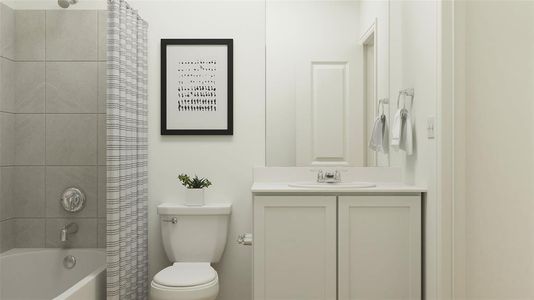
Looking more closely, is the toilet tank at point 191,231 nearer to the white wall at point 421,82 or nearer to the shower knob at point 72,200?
the shower knob at point 72,200

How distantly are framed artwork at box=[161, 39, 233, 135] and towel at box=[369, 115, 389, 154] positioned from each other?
877 millimetres

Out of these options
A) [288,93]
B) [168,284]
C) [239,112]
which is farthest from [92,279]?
[288,93]

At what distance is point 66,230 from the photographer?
2.57m

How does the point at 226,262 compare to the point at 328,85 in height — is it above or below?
below

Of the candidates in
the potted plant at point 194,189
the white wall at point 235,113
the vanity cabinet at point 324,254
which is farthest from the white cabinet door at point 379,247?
the potted plant at point 194,189

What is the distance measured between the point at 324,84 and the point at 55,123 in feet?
5.54

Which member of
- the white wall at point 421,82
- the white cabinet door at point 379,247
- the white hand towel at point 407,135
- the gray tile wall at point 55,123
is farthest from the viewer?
the gray tile wall at point 55,123

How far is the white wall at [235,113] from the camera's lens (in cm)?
266

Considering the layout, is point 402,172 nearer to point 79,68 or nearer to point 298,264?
point 298,264

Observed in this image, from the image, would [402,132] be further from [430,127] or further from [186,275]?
[186,275]

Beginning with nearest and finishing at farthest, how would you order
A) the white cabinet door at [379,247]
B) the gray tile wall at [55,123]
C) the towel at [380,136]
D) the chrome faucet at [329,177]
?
the white cabinet door at [379,247]
the chrome faucet at [329,177]
the towel at [380,136]
the gray tile wall at [55,123]

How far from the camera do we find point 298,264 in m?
2.11

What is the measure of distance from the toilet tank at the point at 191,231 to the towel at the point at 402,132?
3.45 ft

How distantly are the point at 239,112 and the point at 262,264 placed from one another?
100cm
